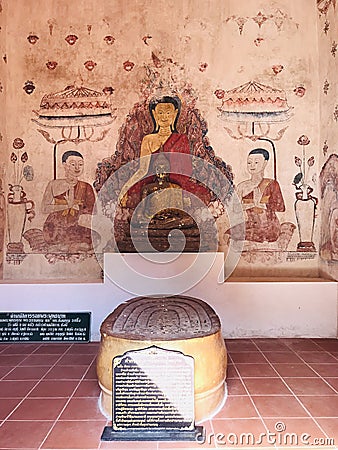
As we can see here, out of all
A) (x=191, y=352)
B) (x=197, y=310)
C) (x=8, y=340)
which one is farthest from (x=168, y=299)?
(x=8, y=340)

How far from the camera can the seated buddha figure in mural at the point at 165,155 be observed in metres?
5.46

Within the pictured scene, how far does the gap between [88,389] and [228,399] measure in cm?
113

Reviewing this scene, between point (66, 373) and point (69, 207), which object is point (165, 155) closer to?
point (69, 207)

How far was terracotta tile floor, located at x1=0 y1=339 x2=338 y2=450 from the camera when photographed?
7.78ft

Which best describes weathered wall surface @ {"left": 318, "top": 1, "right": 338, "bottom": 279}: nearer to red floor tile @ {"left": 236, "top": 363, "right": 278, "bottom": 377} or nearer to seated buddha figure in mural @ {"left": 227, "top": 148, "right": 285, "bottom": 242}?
seated buddha figure in mural @ {"left": 227, "top": 148, "right": 285, "bottom": 242}

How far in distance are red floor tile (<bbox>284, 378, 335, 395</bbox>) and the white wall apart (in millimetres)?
1357

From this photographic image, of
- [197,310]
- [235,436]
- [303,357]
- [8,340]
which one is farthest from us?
[8,340]

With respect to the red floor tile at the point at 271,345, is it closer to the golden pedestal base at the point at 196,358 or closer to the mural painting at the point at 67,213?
the golden pedestal base at the point at 196,358

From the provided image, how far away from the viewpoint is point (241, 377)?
340cm

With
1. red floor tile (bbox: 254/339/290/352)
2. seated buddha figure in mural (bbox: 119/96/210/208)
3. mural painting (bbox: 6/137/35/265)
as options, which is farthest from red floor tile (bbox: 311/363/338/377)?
mural painting (bbox: 6/137/35/265)

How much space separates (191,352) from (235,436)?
56 cm

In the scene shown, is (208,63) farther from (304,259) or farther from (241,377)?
(241,377)

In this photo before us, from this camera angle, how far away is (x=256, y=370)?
357 centimetres

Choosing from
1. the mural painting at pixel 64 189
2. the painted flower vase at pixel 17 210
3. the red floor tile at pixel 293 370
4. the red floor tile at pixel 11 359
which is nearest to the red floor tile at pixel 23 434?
the red floor tile at pixel 11 359
